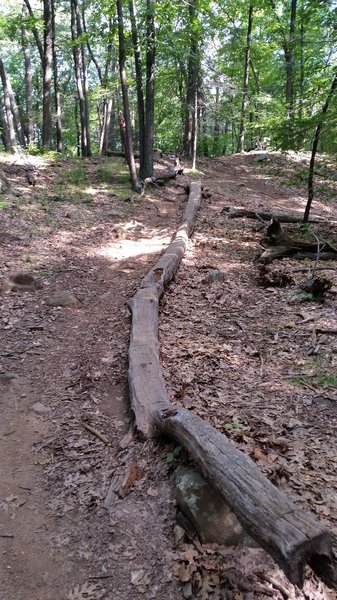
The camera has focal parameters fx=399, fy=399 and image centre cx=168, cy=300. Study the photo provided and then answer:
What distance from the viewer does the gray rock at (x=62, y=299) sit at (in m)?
6.94

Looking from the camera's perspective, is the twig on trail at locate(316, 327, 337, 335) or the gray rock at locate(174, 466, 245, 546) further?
the twig on trail at locate(316, 327, 337, 335)

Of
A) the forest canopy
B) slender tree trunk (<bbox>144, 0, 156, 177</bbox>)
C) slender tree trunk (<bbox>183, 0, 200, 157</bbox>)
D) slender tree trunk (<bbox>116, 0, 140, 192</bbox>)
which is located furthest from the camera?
slender tree trunk (<bbox>183, 0, 200, 157</bbox>)

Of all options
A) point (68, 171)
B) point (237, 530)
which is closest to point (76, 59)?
point (68, 171)

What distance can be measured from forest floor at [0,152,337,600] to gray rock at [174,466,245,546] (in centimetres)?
9

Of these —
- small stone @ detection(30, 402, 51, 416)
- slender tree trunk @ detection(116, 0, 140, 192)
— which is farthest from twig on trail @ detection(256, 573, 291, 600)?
slender tree trunk @ detection(116, 0, 140, 192)

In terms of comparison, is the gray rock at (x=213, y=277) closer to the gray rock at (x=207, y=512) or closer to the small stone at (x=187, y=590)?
the gray rock at (x=207, y=512)

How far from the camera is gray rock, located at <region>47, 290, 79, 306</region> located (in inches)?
273

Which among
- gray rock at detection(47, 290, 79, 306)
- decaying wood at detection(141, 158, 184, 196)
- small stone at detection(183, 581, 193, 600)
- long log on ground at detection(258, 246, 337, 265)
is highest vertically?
decaying wood at detection(141, 158, 184, 196)

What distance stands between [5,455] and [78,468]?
752mm

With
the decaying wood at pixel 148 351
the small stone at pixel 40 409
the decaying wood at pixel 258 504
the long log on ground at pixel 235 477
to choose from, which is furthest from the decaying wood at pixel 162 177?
the decaying wood at pixel 258 504

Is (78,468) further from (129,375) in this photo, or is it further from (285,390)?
(285,390)

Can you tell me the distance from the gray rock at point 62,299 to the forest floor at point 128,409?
63 mm

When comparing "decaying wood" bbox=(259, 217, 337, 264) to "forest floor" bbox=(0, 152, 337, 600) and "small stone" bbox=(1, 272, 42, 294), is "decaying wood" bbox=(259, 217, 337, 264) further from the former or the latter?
"small stone" bbox=(1, 272, 42, 294)

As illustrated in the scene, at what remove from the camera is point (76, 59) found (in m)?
20.7
